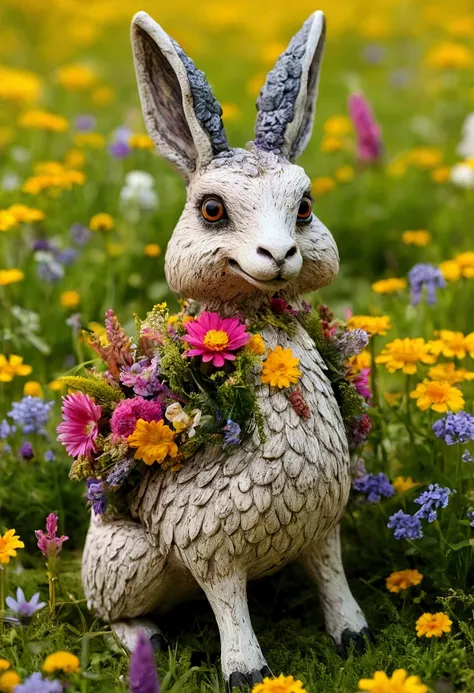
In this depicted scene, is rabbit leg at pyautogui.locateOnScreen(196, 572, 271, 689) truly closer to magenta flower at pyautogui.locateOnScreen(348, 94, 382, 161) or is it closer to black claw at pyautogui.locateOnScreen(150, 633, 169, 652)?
black claw at pyautogui.locateOnScreen(150, 633, 169, 652)

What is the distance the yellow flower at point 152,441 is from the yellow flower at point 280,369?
0.98ft

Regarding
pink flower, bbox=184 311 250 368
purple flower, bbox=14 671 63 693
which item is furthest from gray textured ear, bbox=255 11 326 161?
purple flower, bbox=14 671 63 693

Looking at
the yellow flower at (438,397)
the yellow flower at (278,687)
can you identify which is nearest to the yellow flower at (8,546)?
the yellow flower at (278,687)

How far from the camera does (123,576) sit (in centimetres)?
274

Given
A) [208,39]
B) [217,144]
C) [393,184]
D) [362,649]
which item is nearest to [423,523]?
[362,649]

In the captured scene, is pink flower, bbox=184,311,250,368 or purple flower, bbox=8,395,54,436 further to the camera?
purple flower, bbox=8,395,54,436

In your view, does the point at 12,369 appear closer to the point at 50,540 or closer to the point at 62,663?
the point at 50,540

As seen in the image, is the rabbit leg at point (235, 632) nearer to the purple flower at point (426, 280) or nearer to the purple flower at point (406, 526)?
the purple flower at point (406, 526)

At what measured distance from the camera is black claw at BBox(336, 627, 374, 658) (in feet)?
9.09

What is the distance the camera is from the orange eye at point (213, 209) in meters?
2.55

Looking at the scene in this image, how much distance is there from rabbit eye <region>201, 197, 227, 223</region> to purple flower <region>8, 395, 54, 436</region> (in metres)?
1.02

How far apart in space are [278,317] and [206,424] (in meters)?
0.39

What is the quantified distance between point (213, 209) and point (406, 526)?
1.09m

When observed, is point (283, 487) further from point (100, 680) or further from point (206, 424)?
point (100, 680)
